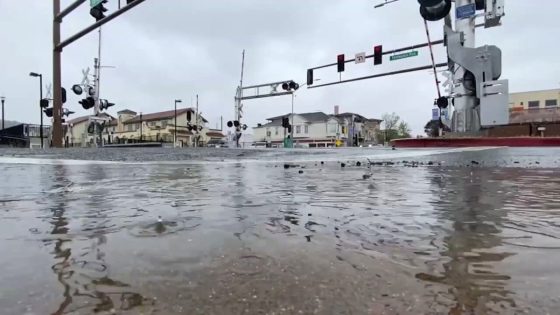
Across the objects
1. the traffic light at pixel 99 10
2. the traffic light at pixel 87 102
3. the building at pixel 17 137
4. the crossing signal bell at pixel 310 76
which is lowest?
the building at pixel 17 137

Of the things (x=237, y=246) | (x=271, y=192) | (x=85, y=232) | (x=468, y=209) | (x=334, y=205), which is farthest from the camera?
(x=271, y=192)

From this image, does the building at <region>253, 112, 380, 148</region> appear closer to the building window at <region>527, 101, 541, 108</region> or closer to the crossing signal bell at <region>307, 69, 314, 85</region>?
the building window at <region>527, 101, 541, 108</region>

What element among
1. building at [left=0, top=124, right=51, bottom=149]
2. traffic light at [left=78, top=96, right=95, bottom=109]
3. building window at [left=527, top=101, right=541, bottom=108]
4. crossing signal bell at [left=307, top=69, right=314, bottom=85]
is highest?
building window at [left=527, top=101, right=541, bottom=108]

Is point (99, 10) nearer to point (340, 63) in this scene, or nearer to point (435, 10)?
point (435, 10)

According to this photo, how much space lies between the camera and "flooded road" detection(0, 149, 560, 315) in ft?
5.38

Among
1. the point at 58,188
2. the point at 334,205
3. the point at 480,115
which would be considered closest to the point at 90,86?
the point at 480,115

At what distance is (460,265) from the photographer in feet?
6.66

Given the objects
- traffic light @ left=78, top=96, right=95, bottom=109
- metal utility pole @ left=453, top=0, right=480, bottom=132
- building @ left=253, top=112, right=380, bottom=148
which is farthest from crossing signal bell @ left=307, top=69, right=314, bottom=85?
building @ left=253, top=112, right=380, bottom=148

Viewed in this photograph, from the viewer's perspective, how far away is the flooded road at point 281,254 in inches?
64.6

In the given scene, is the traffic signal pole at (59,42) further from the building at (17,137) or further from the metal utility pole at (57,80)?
the building at (17,137)

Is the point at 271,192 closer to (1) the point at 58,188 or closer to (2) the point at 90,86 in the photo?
(1) the point at 58,188

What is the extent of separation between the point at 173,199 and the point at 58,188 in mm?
1677

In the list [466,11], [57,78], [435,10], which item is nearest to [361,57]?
[466,11]

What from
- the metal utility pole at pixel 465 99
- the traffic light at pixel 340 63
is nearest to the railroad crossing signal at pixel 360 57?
the traffic light at pixel 340 63
